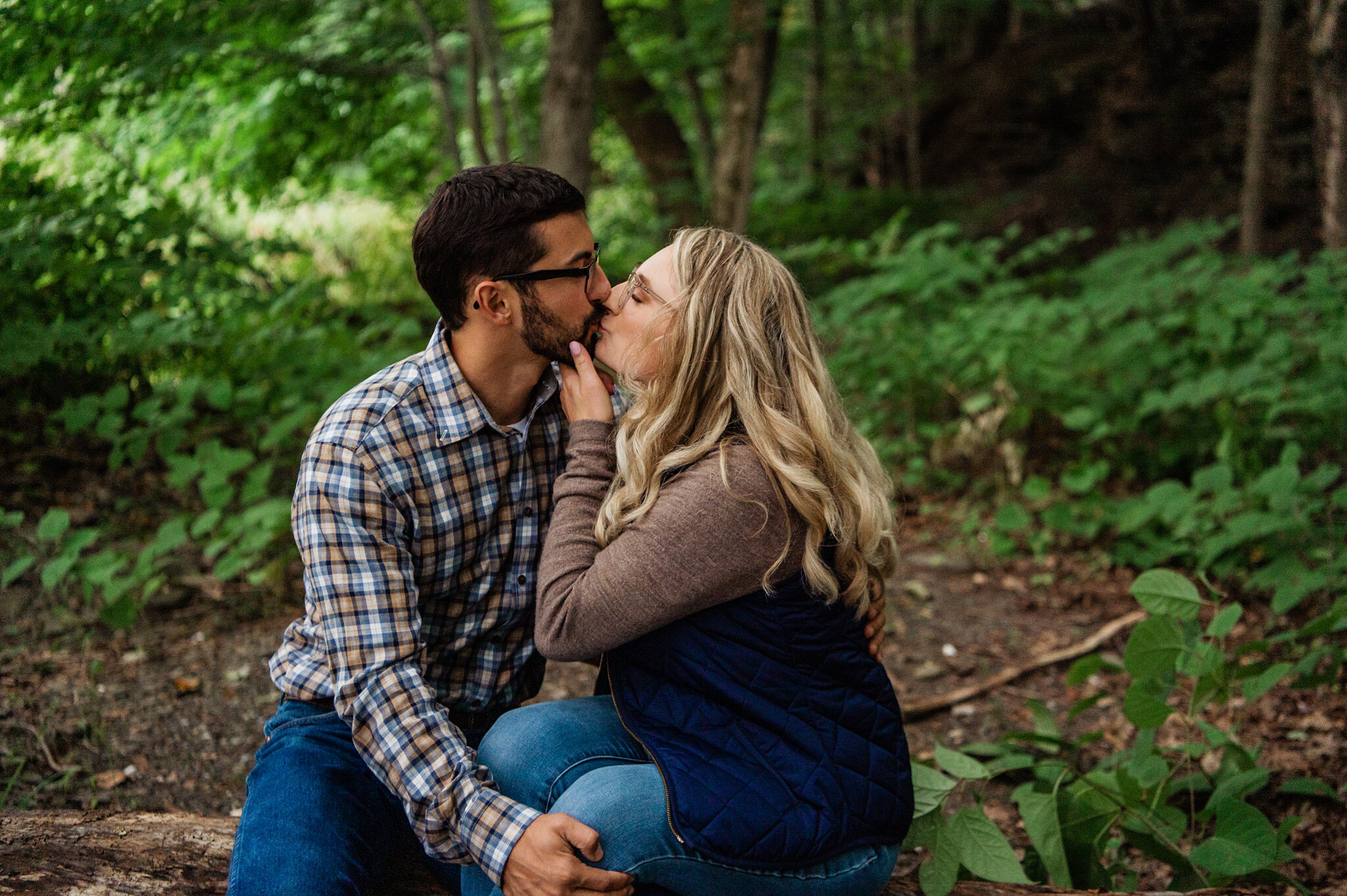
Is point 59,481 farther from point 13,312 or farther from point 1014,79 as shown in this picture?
point 1014,79

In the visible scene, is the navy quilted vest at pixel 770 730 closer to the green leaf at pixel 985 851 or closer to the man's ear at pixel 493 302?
the green leaf at pixel 985 851

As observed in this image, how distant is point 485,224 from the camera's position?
1945 millimetres

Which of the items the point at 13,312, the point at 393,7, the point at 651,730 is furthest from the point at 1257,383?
the point at 13,312

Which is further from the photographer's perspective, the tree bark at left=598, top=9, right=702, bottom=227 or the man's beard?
the tree bark at left=598, top=9, right=702, bottom=227

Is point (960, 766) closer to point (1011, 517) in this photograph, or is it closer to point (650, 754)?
point (650, 754)

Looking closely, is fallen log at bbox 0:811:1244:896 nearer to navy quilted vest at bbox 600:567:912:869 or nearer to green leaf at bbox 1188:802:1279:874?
green leaf at bbox 1188:802:1279:874

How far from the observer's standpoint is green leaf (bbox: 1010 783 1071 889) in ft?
7.14

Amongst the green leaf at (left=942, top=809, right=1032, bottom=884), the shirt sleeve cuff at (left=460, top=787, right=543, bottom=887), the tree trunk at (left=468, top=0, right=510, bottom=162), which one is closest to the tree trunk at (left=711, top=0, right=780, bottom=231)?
the tree trunk at (left=468, top=0, right=510, bottom=162)

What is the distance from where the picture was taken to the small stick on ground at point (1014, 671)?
3420 mm

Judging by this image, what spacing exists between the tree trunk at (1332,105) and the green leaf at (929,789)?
4.21m

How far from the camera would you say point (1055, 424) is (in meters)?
5.20

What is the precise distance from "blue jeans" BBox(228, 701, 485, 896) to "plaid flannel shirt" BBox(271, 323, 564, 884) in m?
0.10

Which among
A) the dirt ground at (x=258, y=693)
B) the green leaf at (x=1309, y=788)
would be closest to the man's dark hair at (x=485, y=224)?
the dirt ground at (x=258, y=693)

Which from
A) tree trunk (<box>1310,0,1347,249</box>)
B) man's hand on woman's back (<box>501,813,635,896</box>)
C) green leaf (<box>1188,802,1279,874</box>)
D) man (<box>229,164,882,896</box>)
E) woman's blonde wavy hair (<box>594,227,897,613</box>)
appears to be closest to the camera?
man's hand on woman's back (<box>501,813,635,896</box>)
